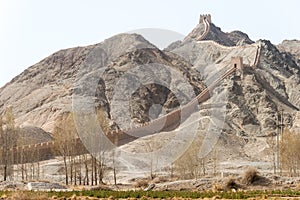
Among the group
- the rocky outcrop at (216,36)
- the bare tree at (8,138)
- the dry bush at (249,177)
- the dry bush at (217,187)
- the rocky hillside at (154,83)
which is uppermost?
the rocky outcrop at (216,36)

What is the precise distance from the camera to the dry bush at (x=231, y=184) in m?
31.5

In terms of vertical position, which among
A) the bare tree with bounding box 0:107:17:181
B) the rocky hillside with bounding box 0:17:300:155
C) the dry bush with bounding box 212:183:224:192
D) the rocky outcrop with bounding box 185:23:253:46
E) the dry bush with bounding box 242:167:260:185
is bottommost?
the dry bush with bounding box 212:183:224:192

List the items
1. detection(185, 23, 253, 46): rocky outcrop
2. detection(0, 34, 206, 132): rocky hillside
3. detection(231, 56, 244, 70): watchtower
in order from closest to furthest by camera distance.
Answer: detection(0, 34, 206, 132): rocky hillside, detection(231, 56, 244, 70): watchtower, detection(185, 23, 253, 46): rocky outcrop

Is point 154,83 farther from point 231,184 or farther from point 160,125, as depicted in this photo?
point 231,184

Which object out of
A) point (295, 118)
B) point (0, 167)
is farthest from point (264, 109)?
point (0, 167)

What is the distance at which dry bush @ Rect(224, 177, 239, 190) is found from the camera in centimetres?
3148

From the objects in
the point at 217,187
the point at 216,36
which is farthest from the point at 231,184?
the point at 216,36

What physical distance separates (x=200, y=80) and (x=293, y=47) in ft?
191

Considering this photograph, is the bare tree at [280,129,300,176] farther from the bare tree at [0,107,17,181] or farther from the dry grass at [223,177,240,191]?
the bare tree at [0,107,17,181]

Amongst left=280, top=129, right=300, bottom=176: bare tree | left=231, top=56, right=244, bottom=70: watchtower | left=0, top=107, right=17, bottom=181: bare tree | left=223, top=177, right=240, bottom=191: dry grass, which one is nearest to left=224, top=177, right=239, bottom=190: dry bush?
left=223, top=177, right=240, bottom=191: dry grass

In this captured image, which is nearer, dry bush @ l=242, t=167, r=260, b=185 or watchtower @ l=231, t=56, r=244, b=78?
dry bush @ l=242, t=167, r=260, b=185

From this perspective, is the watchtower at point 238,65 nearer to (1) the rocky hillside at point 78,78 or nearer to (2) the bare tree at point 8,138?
(1) the rocky hillside at point 78,78

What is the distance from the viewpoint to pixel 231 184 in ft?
104

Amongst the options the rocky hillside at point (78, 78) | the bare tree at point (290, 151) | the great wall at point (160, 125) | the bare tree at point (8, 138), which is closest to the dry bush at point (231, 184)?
the bare tree at point (290, 151)
